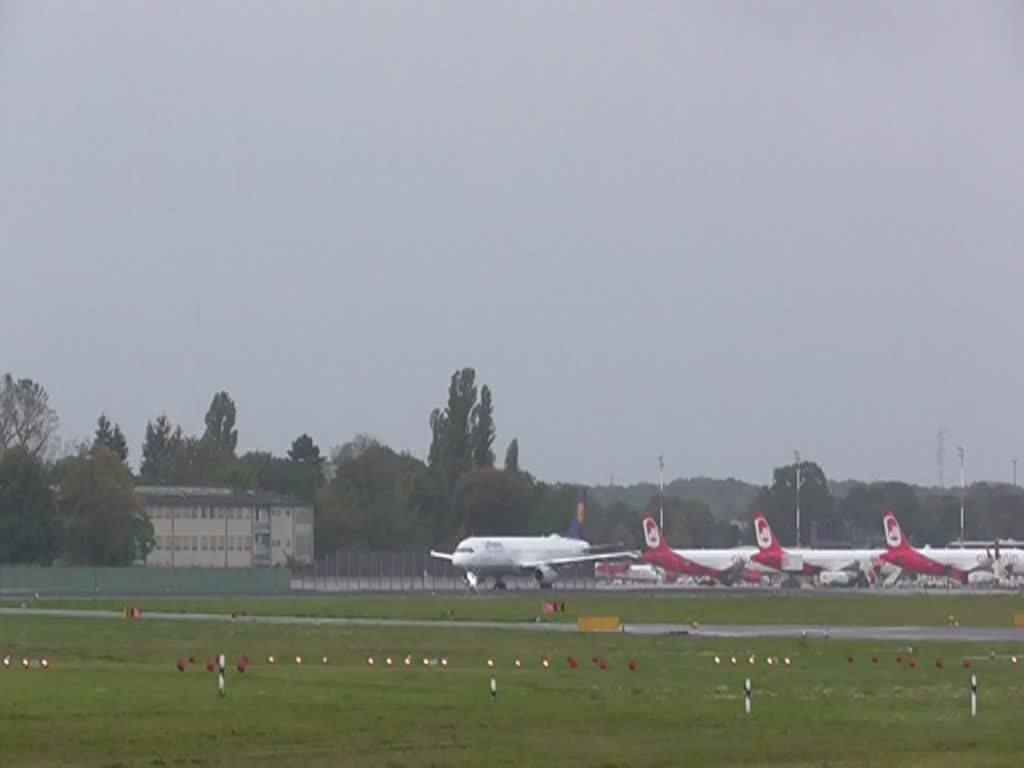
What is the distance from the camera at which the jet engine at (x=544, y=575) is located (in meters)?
145

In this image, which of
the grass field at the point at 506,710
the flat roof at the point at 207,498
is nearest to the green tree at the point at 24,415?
the flat roof at the point at 207,498

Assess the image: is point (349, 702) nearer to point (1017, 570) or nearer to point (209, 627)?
point (209, 627)

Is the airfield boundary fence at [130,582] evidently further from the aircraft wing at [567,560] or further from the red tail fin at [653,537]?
the red tail fin at [653,537]

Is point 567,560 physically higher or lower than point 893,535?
lower

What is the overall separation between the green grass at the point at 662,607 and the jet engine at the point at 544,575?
22.3 m

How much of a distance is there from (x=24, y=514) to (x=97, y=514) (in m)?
6.97

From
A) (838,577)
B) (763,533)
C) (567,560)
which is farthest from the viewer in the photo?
(763,533)

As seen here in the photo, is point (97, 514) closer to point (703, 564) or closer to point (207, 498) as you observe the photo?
point (207, 498)

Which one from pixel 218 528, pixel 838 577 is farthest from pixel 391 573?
pixel 838 577

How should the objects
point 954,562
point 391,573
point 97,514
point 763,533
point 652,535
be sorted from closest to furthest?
point 97,514
point 391,573
point 954,562
point 652,535
point 763,533

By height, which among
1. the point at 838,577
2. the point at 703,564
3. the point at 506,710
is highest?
the point at 703,564

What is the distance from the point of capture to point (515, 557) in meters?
144

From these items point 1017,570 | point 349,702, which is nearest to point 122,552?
point 1017,570

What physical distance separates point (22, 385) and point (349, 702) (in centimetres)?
15691
